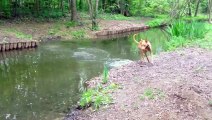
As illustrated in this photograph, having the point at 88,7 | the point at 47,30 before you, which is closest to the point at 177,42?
the point at 47,30

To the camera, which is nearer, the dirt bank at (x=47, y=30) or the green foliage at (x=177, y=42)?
the green foliage at (x=177, y=42)

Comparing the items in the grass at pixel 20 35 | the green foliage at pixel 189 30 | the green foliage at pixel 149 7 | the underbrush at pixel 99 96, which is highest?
the green foliage at pixel 149 7

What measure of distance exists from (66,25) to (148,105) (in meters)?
16.6

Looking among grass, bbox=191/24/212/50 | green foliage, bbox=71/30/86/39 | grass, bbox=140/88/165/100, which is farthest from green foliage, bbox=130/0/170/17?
grass, bbox=140/88/165/100

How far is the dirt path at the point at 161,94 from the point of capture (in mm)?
6781

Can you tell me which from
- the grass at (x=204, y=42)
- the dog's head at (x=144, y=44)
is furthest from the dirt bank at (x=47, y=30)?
the dog's head at (x=144, y=44)

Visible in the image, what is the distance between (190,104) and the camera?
277 inches

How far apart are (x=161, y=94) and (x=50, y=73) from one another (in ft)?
19.1

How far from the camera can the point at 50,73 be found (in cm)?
1239

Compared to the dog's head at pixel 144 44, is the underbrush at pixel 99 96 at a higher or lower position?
lower

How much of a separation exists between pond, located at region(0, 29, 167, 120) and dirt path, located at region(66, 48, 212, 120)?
1.22 meters

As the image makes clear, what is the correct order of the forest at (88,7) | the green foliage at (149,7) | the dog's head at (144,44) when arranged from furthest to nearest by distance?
the green foliage at (149,7)
the forest at (88,7)
the dog's head at (144,44)

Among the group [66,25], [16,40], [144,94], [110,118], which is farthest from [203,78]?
[66,25]

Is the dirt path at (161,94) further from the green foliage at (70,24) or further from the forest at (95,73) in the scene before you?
the green foliage at (70,24)
